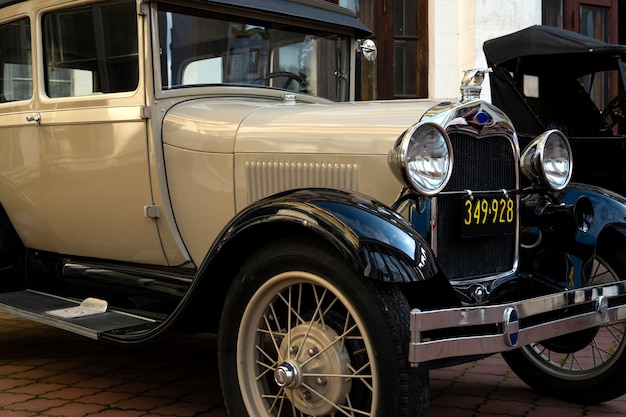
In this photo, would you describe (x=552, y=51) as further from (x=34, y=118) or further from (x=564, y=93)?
(x=34, y=118)

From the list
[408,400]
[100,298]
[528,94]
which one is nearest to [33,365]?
[100,298]

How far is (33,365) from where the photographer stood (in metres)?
4.03

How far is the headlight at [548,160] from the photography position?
2973mm

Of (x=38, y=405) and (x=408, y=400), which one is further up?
(x=408, y=400)

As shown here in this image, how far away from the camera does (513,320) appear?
2389 mm

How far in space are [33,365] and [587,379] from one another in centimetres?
264

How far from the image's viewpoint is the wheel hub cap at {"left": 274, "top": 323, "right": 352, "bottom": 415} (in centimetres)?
248

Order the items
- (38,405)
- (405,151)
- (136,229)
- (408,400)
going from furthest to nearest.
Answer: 1. (136,229)
2. (38,405)
3. (405,151)
4. (408,400)

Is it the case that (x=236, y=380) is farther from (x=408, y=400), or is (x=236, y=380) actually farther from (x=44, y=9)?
(x=44, y=9)

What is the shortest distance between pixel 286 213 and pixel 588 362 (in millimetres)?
1865

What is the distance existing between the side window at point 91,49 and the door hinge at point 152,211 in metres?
0.51

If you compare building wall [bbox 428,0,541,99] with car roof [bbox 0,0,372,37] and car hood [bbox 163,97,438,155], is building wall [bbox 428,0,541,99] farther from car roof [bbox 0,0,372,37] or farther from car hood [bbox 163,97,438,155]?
car hood [bbox 163,97,438,155]

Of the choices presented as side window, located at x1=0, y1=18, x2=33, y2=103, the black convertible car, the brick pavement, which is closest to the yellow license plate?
the brick pavement

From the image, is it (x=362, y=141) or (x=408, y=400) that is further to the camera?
(x=362, y=141)
